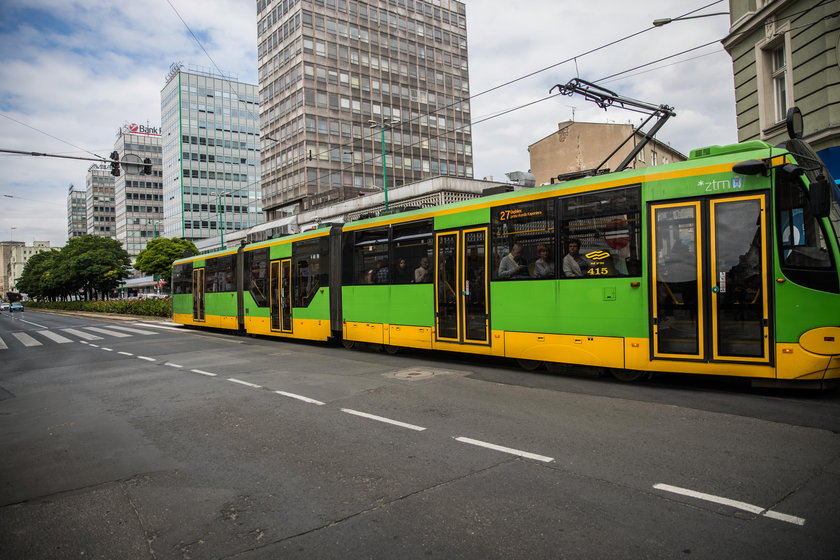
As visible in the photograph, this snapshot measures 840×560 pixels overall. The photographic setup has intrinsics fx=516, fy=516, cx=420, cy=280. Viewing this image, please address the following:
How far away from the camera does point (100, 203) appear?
136 metres

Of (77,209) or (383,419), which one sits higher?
(77,209)

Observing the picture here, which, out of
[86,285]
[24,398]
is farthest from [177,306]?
[86,285]

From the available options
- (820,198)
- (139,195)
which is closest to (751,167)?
(820,198)

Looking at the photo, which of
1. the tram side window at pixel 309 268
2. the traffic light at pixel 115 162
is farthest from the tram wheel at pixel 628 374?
the traffic light at pixel 115 162

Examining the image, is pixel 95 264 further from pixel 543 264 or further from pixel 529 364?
pixel 543 264

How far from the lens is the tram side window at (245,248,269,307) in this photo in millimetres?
18094

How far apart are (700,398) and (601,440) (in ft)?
8.86

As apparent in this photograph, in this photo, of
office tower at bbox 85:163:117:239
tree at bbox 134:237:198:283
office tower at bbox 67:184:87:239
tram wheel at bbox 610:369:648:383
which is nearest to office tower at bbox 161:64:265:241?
tree at bbox 134:237:198:283

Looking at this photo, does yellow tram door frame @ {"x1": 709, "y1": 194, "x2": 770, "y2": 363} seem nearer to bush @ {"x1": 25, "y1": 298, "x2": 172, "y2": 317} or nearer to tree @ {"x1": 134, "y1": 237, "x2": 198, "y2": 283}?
bush @ {"x1": 25, "y1": 298, "x2": 172, "y2": 317}

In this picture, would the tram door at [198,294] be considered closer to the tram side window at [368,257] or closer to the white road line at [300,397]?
the tram side window at [368,257]

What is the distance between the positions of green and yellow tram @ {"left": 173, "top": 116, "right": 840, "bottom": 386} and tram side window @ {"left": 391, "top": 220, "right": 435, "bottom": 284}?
34mm

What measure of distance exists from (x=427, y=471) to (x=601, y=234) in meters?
5.39

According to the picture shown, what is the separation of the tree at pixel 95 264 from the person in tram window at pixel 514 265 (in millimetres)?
59085

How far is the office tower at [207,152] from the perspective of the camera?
96875 mm
